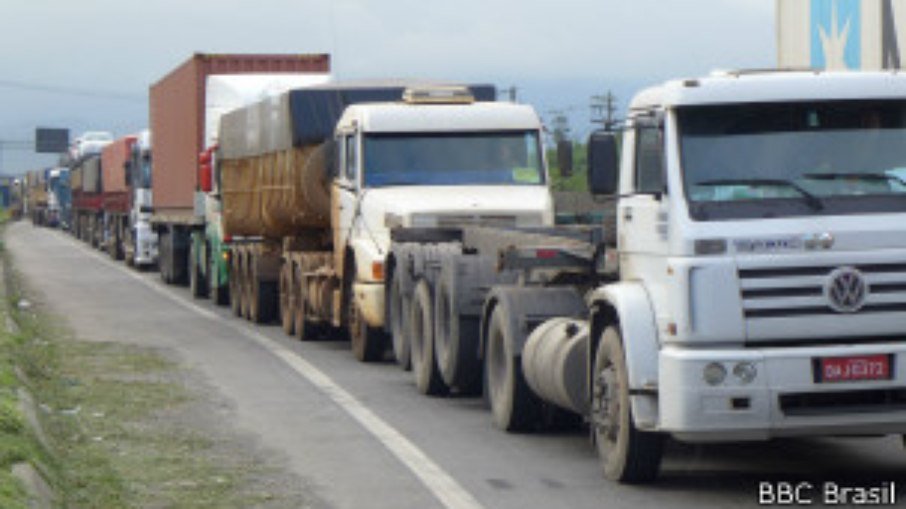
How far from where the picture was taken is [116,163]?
188 ft

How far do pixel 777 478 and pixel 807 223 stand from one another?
1.94m

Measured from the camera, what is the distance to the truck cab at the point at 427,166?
2078 centimetres

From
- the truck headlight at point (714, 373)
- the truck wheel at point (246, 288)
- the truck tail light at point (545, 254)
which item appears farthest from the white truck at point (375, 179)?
the truck headlight at point (714, 373)

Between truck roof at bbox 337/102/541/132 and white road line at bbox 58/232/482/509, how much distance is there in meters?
2.60

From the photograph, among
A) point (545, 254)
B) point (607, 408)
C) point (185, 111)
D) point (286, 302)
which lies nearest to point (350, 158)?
point (286, 302)

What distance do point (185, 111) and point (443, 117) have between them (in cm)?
1548

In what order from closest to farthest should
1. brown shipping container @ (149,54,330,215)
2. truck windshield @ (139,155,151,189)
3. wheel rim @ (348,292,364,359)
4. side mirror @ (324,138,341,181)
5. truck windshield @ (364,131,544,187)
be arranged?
truck windshield @ (364,131,544,187)
wheel rim @ (348,292,364,359)
side mirror @ (324,138,341,181)
brown shipping container @ (149,54,330,215)
truck windshield @ (139,155,151,189)

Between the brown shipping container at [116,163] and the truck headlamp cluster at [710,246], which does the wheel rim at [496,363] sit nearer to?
the truck headlamp cluster at [710,246]

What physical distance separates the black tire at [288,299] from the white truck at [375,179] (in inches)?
1.5

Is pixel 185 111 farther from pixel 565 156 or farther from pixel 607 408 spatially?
pixel 607 408

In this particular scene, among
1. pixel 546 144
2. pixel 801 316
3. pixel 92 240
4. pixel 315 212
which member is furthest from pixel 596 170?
pixel 92 240

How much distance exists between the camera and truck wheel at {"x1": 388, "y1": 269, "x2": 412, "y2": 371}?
1953cm

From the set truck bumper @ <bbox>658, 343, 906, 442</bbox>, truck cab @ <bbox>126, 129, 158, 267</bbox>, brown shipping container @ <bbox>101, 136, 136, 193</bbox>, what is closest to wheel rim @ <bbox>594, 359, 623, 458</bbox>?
truck bumper @ <bbox>658, 343, 906, 442</bbox>

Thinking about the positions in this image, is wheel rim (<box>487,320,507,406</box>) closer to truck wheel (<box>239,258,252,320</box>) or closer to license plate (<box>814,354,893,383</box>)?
license plate (<box>814,354,893,383</box>)
